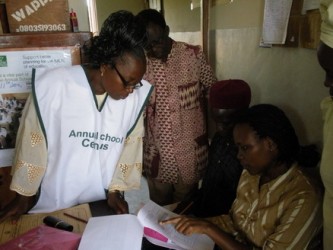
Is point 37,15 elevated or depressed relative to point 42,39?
elevated

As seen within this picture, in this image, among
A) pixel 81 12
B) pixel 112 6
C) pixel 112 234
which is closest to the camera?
pixel 112 234

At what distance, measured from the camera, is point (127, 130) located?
3.82ft

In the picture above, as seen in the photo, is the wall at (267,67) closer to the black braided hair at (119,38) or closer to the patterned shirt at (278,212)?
the patterned shirt at (278,212)

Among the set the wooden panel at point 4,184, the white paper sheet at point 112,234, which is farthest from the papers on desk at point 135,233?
the wooden panel at point 4,184

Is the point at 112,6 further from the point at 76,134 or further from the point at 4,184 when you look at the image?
the point at 76,134

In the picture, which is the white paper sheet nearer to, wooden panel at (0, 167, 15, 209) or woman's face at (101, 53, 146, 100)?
woman's face at (101, 53, 146, 100)

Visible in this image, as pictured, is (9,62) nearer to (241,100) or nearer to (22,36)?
(22,36)

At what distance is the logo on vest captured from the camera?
1.05 metres

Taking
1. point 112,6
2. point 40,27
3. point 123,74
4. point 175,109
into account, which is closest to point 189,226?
point 123,74

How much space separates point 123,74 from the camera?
0.95 metres

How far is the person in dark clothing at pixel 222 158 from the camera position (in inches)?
52.9

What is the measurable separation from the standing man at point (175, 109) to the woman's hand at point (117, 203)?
505mm

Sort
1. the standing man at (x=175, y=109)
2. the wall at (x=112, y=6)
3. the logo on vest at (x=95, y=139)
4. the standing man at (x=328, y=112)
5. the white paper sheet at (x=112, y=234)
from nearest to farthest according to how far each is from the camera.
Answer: the standing man at (x=328, y=112) → the white paper sheet at (x=112, y=234) → the logo on vest at (x=95, y=139) → the standing man at (x=175, y=109) → the wall at (x=112, y=6)

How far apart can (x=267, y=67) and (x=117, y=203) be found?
88 centimetres
